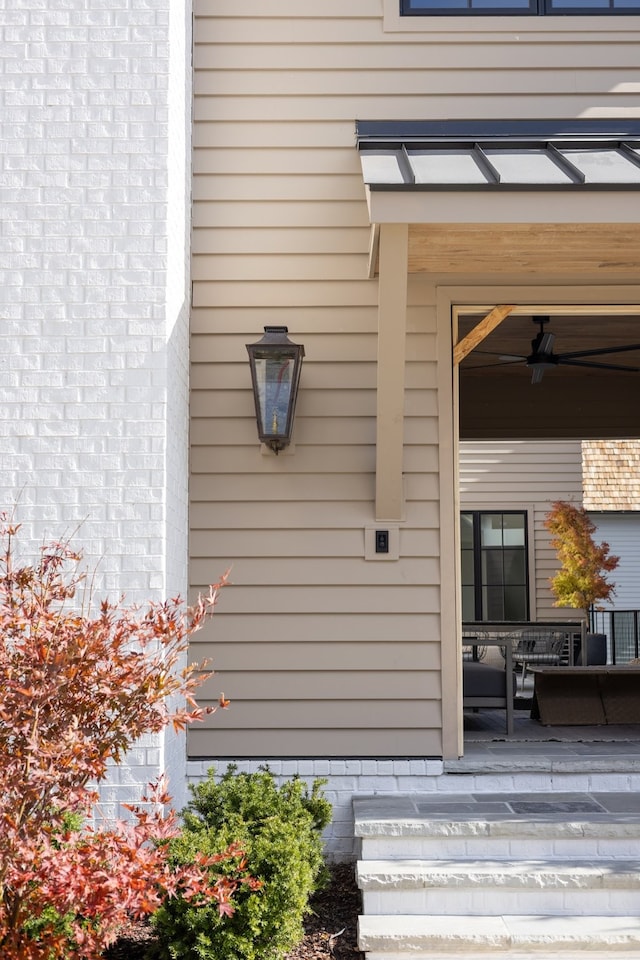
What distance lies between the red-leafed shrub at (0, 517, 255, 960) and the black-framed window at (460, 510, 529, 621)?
10.5m

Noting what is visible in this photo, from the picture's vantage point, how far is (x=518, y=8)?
5.50 m

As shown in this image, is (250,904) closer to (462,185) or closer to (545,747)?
(545,747)

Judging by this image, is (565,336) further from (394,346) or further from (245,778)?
(245,778)

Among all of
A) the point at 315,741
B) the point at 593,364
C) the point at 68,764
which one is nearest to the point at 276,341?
the point at 315,741

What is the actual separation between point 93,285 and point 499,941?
327 cm

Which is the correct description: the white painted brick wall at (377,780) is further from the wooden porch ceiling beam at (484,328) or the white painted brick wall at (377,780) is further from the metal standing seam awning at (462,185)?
the wooden porch ceiling beam at (484,328)

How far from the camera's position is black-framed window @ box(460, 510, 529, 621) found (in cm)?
1349

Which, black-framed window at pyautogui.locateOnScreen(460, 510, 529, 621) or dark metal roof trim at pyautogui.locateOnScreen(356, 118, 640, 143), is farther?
black-framed window at pyautogui.locateOnScreen(460, 510, 529, 621)

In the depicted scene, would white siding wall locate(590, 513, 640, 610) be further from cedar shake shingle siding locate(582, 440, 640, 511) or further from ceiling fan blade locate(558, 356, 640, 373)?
ceiling fan blade locate(558, 356, 640, 373)

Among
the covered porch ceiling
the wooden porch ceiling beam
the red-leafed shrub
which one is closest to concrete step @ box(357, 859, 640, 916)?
the red-leafed shrub

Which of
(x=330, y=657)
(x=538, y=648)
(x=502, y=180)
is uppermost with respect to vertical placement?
(x=502, y=180)

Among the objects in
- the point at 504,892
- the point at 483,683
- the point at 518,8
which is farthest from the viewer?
the point at 483,683

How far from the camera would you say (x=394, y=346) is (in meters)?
4.81

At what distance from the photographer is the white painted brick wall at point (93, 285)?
452cm
